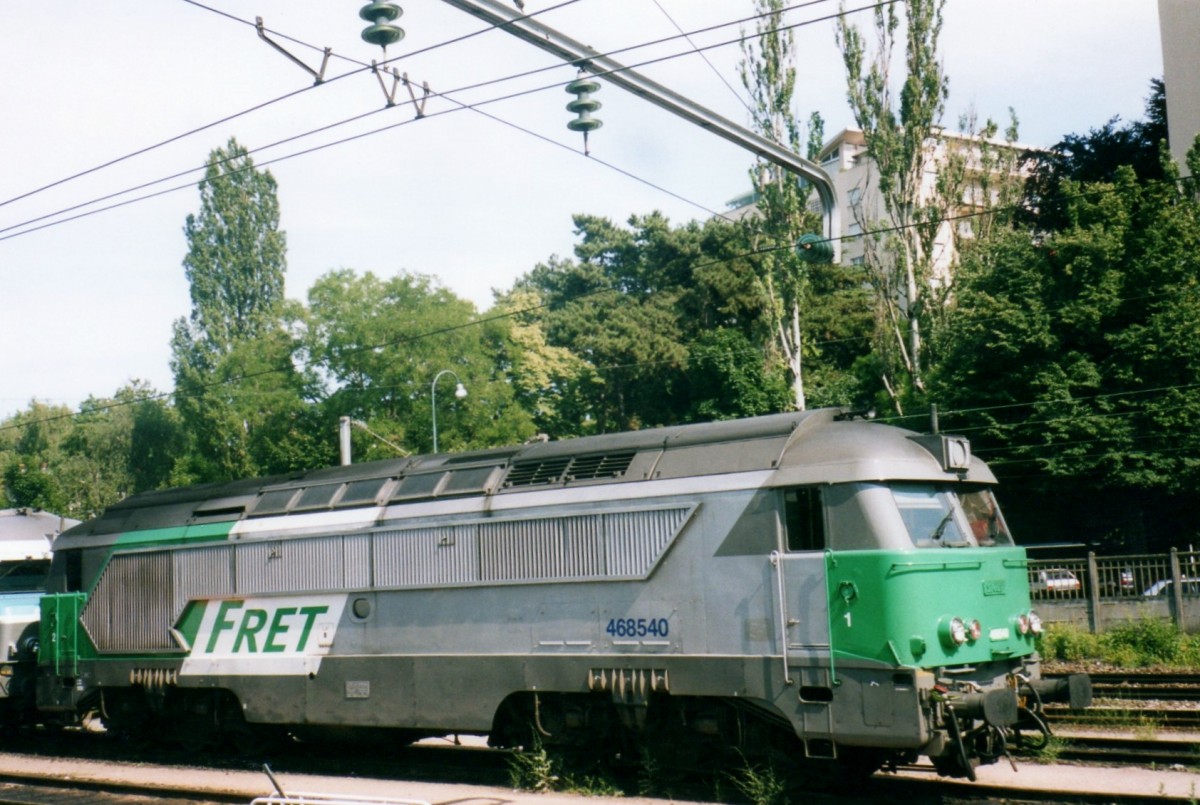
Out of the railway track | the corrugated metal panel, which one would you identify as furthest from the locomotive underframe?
the railway track

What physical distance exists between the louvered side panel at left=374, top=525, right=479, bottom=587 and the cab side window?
377cm

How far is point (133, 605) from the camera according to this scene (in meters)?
16.4

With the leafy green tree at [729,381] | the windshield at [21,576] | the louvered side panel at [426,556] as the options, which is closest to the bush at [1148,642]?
the louvered side panel at [426,556]

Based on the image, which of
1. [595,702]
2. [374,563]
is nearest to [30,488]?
[374,563]

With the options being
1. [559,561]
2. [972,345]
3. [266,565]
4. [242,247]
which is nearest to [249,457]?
[242,247]

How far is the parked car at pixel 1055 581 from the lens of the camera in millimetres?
24812

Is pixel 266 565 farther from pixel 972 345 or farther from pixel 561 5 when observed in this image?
pixel 972 345

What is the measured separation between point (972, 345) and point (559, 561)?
24.8 m

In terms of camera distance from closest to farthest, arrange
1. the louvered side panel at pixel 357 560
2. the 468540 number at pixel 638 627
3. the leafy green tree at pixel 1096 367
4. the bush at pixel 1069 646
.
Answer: the 468540 number at pixel 638 627 → the louvered side panel at pixel 357 560 → the bush at pixel 1069 646 → the leafy green tree at pixel 1096 367

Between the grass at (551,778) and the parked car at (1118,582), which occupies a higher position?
the parked car at (1118,582)

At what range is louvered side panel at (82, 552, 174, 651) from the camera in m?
16.0

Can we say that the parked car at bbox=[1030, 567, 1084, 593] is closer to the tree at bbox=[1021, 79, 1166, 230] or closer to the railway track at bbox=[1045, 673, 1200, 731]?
the railway track at bbox=[1045, 673, 1200, 731]

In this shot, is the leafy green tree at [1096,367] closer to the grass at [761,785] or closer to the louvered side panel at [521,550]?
the louvered side panel at [521,550]

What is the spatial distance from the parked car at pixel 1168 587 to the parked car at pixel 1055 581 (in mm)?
1471
